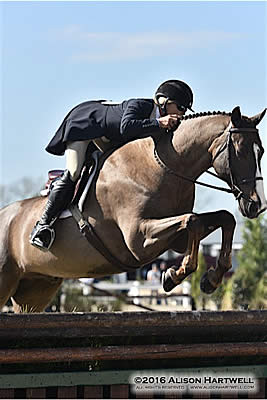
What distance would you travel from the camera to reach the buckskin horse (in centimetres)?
523

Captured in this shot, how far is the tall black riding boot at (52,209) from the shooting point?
580 centimetres

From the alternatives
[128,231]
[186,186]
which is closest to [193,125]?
[186,186]

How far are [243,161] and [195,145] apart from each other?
Answer: 0.36m

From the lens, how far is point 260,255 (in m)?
25.9

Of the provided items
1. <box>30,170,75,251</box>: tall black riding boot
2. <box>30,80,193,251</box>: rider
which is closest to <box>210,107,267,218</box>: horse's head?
<box>30,80,193,251</box>: rider

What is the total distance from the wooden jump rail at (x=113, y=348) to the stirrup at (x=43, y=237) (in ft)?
5.03

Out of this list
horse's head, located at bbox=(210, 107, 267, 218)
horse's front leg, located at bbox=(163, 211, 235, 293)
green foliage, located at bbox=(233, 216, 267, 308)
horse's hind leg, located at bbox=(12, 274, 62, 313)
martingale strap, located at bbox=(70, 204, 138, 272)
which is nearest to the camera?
horse's front leg, located at bbox=(163, 211, 235, 293)

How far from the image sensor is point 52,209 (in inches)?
229

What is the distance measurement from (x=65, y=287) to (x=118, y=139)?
37.4 ft

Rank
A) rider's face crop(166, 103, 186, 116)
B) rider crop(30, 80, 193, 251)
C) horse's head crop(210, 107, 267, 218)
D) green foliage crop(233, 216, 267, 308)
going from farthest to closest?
green foliage crop(233, 216, 267, 308)
rider's face crop(166, 103, 186, 116)
rider crop(30, 80, 193, 251)
horse's head crop(210, 107, 267, 218)

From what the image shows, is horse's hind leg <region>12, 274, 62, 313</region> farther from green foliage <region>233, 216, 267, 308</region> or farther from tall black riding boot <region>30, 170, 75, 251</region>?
green foliage <region>233, 216, 267, 308</region>

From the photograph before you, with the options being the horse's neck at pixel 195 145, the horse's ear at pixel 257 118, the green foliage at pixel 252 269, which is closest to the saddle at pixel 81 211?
the horse's neck at pixel 195 145

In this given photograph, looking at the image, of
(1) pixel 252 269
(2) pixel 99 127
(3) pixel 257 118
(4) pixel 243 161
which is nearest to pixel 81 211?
(2) pixel 99 127

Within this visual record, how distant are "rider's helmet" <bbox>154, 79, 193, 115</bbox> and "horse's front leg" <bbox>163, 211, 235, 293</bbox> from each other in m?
0.78
